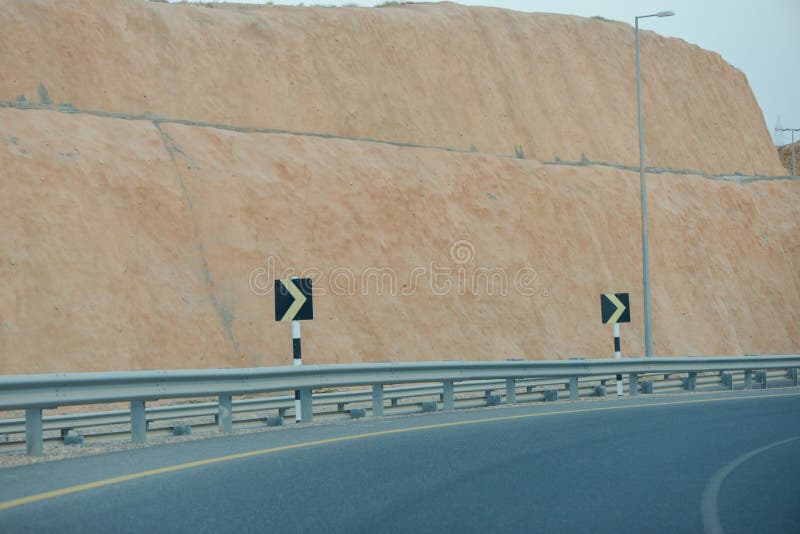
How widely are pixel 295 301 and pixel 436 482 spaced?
803cm

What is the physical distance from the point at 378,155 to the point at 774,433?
74.6 ft

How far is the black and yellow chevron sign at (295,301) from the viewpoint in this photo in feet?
55.2

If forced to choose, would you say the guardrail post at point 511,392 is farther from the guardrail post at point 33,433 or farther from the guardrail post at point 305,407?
the guardrail post at point 33,433

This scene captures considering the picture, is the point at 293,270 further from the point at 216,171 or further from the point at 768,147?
the point at 768,147

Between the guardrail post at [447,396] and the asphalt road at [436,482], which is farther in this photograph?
the guardrail post at [447,396]

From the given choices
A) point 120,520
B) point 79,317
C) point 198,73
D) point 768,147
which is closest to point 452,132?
point 198,73

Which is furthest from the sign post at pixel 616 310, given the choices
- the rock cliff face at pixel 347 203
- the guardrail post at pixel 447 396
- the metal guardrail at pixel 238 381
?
the rock cliff face at pixel 347 203

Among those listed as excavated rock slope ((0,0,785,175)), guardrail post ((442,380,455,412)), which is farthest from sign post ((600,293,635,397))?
excavated rock slope ((0,0,785,175))

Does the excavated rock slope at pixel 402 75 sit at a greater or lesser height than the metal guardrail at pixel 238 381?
greater

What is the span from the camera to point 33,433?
38.5 feet

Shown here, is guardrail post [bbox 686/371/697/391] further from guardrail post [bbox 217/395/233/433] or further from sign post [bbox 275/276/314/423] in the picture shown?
guardrail post [bbox 217/395/233/433]

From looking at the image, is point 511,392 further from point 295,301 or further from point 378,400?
point 295,301

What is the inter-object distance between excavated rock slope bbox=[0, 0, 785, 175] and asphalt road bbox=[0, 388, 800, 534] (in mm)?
19850

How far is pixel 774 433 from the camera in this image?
46.2 ft
